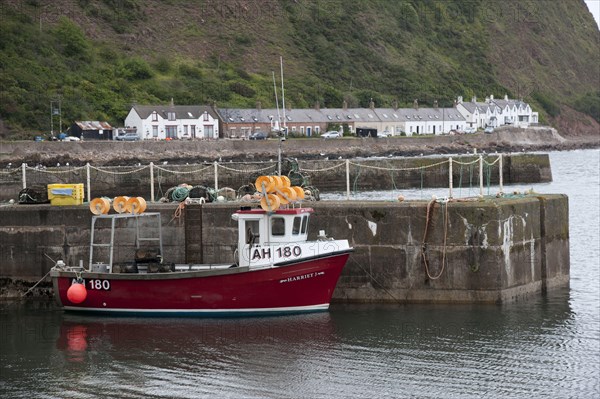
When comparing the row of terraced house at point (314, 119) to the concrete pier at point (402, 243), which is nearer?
the concrete pier at point (402, 243)

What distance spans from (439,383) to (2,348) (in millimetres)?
9938

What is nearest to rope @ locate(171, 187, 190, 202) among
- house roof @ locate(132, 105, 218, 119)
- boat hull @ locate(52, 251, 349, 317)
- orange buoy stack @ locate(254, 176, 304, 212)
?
boat hull @ locate(52, 251, 349, 317)

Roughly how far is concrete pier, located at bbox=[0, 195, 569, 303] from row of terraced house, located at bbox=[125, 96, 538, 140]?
50497 mm

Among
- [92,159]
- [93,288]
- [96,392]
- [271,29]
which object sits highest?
[271,29]

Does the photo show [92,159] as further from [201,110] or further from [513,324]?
[513,324]

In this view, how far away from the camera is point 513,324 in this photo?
981 inches

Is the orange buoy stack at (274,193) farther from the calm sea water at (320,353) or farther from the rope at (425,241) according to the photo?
the rope at (425,241)

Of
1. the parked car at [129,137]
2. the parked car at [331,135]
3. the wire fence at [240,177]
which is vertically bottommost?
the wire fence at [240,177]

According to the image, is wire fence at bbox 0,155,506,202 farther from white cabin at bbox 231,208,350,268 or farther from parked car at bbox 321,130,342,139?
parked car at bbox 321,130,342,139

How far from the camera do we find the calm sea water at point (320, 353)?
21.0 metres

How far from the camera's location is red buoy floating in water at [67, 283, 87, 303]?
2598 cm

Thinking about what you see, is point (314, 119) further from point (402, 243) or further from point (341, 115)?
point (402, 243)

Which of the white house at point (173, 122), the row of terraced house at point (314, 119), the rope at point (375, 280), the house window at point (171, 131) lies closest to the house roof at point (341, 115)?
the row of terraced house at point (314, 119)

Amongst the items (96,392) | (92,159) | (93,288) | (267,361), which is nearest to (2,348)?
(93,288)
